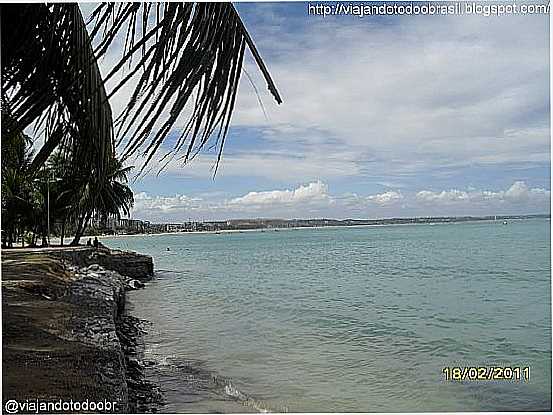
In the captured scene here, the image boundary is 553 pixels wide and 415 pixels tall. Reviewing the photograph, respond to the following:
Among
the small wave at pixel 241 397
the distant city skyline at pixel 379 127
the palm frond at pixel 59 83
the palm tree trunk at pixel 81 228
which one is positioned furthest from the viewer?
the small wave at pixel 241 397

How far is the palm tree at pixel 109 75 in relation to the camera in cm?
93

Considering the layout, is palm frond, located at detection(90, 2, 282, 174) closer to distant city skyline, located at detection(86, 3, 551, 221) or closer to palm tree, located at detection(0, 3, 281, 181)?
palm tree, located at detection(0, 3, 281, 181)

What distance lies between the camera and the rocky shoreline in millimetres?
1588

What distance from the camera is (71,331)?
2.02 metres

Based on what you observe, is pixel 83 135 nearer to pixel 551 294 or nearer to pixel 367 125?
pixel 367 125

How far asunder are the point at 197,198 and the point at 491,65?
0.88 metres

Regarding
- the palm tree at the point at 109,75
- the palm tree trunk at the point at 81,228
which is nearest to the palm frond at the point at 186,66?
the palm tree at the point at 109,75

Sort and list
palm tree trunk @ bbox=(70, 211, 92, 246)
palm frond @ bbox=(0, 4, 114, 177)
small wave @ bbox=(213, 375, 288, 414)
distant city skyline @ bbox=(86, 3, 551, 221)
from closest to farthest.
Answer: palm frond @ bbox=(0, 4, 114, 177), palm tree trunk @ bbox=(70, 211, 92, 246), distant city skyline @ bbox=(86, 3, 551, 221), small wave @ bbox=(213, 375, 288, 414)

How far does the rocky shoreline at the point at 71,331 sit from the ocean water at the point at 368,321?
0.50ft
